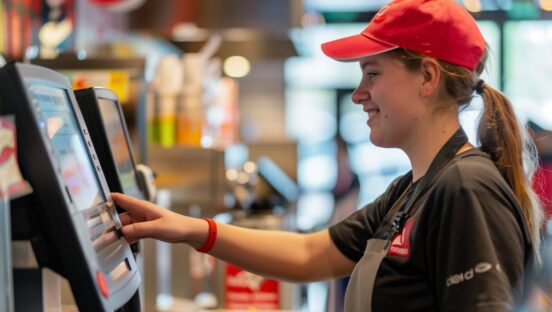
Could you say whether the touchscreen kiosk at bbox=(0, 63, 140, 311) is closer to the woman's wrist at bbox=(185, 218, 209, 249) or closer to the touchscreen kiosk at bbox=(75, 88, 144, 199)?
the touchscreen kiosk at bbox=(75, 88, 144, 199)

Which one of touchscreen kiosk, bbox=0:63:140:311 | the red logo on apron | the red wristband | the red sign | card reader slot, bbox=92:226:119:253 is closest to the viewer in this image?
touchscreen kiosk, bbox=0:63:140:311

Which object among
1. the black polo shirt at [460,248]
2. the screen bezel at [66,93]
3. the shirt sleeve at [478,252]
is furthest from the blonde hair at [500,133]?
the screen bezel at [66,93]

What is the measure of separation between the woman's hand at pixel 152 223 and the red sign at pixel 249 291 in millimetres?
2000

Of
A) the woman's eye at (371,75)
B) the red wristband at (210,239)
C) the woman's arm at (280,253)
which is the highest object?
the woman's eye at (371,75)

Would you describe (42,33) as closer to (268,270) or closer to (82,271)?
(268,270)

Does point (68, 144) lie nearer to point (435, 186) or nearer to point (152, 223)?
point (152, 223)

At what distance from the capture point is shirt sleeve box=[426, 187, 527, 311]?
1506 mm

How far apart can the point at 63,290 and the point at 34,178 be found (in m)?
0.51

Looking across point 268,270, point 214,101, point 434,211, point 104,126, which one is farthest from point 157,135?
point 434,211

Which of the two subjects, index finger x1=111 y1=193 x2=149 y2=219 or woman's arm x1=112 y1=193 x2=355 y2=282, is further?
woman's arm x1=112 y1=193 x2=355 y2=282

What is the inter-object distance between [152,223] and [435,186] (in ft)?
2.03

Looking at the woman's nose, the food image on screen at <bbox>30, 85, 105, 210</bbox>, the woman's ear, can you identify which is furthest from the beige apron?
the food image on screen at <bbox>30, 85, 105, 210</bbox>

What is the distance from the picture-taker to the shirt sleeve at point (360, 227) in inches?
84.5

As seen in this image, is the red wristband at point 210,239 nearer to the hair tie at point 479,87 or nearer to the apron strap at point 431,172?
the apron strap at point 431,172
